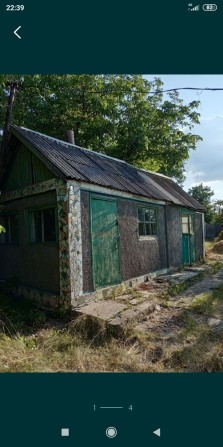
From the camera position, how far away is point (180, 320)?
5617mm

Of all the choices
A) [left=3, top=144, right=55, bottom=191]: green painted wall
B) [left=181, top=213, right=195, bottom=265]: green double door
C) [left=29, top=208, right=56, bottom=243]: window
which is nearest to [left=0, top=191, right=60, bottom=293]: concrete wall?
[left=29, top=208, right=56, bottom=243]: window

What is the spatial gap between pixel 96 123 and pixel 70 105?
164 cm

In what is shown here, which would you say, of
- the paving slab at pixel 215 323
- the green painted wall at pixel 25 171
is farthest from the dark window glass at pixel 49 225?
the paving slab at pixel 215 323

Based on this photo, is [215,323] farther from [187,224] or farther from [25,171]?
[187,224]

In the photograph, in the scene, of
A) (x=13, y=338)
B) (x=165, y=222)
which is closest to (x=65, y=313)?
(x=13, y=338)

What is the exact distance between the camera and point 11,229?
878 cm

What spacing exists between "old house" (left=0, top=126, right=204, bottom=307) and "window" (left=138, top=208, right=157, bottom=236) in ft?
0.11

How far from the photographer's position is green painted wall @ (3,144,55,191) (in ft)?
23.2

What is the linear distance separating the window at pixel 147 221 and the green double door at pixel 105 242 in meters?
1.57

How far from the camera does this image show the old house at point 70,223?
6.22m

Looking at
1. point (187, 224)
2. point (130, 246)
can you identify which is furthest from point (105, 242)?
point (187, 224)
